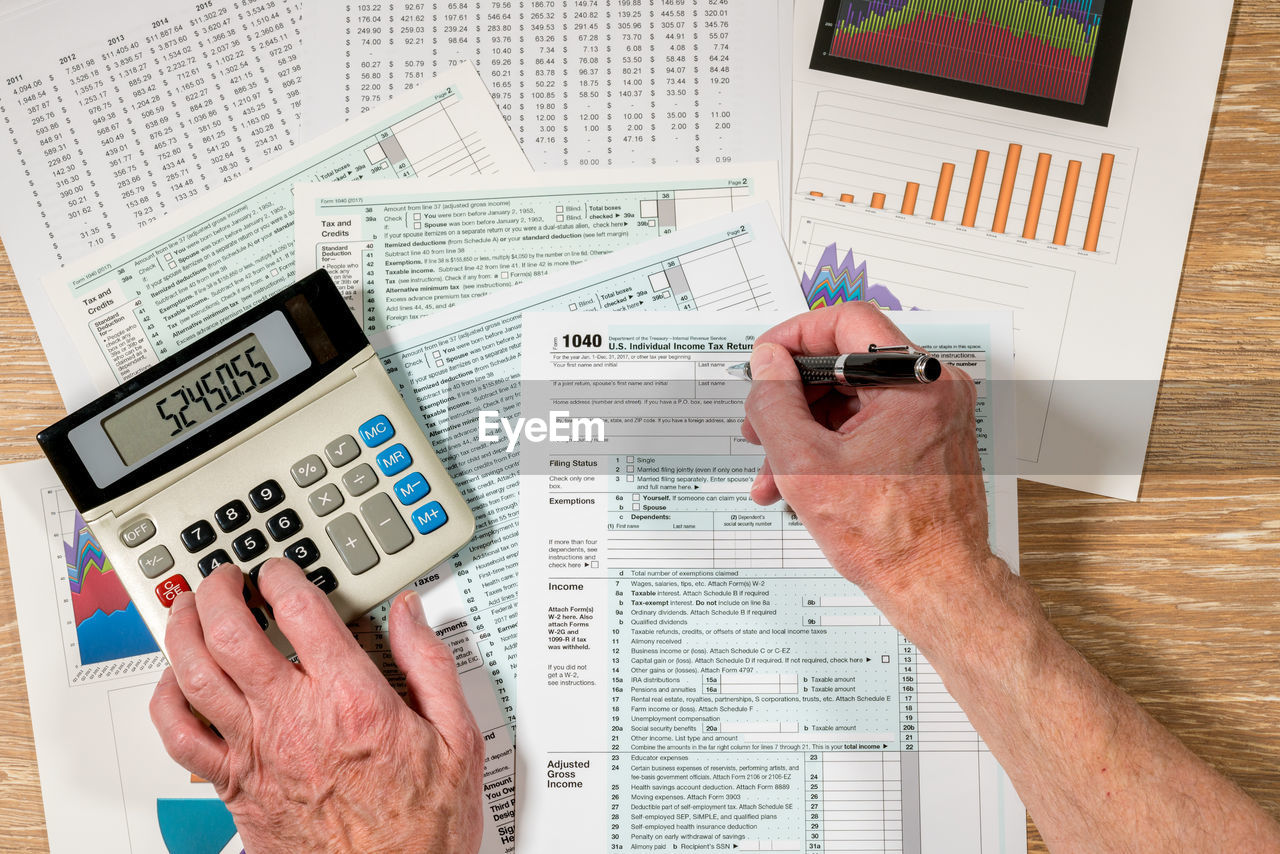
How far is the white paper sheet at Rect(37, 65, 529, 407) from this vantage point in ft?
2.30

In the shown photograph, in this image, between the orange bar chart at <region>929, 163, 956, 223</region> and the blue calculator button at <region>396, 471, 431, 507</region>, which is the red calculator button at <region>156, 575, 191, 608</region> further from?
the orange bar chart at <region>929, 163, 956, 223</region>

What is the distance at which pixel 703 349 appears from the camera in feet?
2.24

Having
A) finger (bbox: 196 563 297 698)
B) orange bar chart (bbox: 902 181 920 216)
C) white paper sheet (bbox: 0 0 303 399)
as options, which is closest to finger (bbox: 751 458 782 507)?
orange bar chart (bbox: 902 181 920 216)

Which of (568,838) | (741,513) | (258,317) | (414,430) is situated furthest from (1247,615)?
(258,317)

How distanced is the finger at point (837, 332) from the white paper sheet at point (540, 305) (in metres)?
0.09

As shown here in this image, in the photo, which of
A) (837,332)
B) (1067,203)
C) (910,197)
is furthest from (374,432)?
(1067,203)

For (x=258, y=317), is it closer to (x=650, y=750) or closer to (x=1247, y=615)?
(x=650, y=750)

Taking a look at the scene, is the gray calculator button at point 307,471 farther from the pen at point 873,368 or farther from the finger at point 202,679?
the pen at point 873,368

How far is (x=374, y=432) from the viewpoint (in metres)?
0.62

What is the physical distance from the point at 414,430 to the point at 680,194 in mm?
296

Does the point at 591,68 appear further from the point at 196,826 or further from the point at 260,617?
the point at 196,826

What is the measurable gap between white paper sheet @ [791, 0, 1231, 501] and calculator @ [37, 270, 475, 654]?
0.37 m

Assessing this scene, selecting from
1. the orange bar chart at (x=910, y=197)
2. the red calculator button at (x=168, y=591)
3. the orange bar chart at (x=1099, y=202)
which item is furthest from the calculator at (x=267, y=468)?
the orange bar chart at (x=1099, y=202)

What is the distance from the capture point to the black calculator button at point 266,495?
0.61 metres
